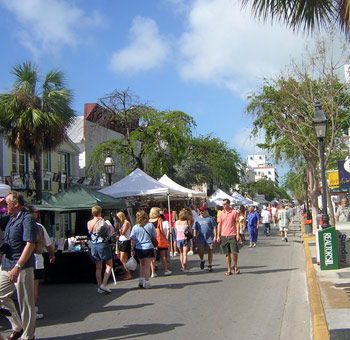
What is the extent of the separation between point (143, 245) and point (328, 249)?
4.35 m

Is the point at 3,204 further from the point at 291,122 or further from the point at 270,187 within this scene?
the point at 270,187

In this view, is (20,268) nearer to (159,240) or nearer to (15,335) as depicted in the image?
(15,335)

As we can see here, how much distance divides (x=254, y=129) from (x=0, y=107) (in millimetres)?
11857

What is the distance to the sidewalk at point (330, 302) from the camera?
18.3 feet

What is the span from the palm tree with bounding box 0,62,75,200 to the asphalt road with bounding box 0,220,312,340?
7.38 meters

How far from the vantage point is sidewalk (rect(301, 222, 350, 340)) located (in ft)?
18.3

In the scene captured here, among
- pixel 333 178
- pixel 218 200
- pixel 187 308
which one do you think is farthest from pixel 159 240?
pixel 333 178

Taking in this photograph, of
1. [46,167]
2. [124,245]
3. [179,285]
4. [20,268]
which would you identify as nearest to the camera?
[20,268]

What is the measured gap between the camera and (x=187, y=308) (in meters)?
7.84

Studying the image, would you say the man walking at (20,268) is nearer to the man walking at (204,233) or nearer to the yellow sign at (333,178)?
the man walking at (204,233)

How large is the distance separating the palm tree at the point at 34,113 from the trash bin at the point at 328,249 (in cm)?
1032

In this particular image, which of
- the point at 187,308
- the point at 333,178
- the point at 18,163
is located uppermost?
the point at 18,163

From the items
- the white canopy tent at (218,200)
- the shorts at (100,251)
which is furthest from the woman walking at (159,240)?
the white canopy tent at (218,200)

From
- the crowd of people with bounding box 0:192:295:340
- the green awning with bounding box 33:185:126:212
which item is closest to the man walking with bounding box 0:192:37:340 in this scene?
the crowd of people with bounding box 0:192:295:340
